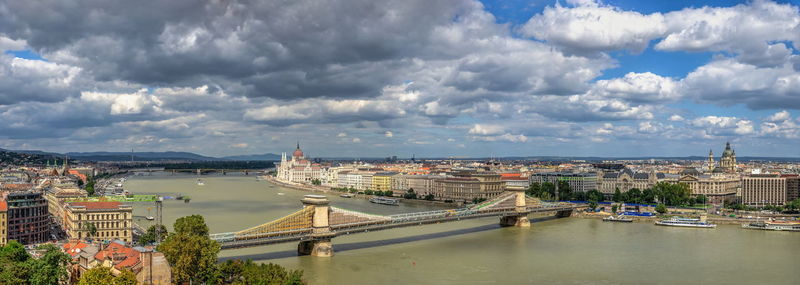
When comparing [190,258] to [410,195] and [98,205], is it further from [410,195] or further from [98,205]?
[410,195]

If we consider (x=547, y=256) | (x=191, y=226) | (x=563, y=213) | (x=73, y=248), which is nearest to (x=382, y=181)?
(x=563, y=213)

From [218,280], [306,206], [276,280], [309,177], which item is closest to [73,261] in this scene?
[218,280]

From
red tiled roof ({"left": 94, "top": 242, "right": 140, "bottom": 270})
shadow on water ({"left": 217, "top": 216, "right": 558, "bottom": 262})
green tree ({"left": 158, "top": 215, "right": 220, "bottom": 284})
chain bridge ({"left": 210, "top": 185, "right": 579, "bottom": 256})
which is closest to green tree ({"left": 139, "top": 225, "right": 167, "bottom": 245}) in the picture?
chain bridge ({"left": 210, "top": 185, "right": 579, "bottom": 256})

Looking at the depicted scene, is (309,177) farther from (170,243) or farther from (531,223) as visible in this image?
(170,243)

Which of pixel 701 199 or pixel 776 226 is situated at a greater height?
pixel 701 199

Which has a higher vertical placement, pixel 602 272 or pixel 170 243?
pixel 170 243
